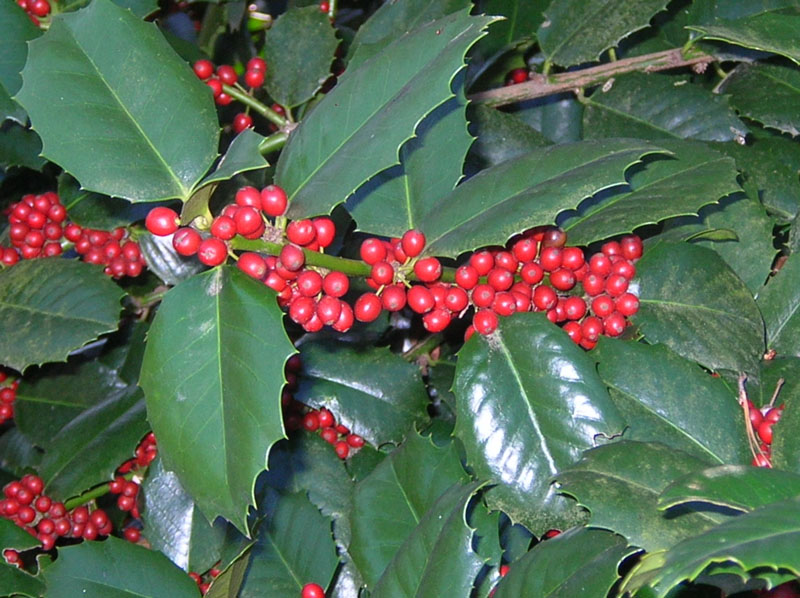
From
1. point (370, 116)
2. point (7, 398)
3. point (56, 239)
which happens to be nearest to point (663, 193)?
point (370, 116)

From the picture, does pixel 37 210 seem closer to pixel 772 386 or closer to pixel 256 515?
pixel 256 515

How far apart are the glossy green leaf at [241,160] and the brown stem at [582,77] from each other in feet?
2.41

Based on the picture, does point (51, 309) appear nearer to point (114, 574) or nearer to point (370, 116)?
point (114, 574)

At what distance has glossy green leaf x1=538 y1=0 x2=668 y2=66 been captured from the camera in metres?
1.54

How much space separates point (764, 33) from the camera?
1.20 meters

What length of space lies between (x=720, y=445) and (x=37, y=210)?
4.49 feet

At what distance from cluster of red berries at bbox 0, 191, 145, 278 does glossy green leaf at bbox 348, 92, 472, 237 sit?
0.69 meters

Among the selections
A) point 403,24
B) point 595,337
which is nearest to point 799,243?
point 595,337

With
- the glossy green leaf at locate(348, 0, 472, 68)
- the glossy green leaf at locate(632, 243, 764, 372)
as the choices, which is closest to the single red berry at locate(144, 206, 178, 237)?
the glossy green leaf at locate(632, 243, 764, 372)

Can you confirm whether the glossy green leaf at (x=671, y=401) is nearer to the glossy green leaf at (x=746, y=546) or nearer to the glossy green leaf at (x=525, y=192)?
the glossy green leaf at (x=525, y=192)

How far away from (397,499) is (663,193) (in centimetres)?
55

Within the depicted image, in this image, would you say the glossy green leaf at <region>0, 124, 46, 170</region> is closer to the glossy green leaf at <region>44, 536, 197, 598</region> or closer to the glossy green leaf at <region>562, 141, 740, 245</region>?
the glossy green leaf at <region>44, 536, 197, 598</region>

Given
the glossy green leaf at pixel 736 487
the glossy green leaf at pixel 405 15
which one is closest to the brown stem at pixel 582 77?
the glossy green leaf at pixel 405 15

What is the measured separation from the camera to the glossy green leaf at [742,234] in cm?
126
